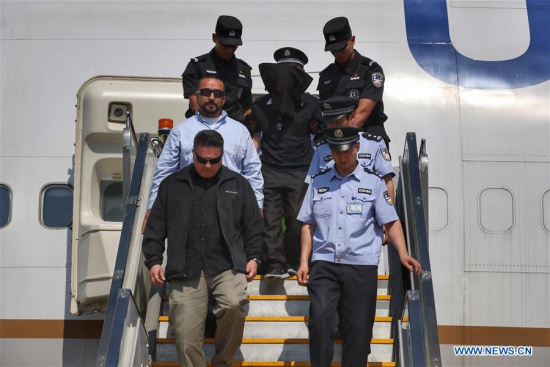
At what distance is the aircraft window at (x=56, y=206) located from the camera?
8.38 metres

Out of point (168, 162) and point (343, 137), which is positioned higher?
point (343, 137)

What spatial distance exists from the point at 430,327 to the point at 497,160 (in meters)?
3.32

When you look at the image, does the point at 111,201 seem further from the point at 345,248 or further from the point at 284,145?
the point at 345,248

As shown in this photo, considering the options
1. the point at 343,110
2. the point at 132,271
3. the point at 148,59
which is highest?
the point at 148,59

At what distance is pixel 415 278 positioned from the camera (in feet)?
20.1

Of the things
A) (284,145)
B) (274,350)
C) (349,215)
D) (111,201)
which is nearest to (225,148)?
(284,145)

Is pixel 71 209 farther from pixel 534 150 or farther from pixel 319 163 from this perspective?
pixel 534 150

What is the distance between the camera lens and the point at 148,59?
8711mm

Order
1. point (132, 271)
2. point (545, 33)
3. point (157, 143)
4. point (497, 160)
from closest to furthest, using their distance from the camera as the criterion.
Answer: point (132, 271), point (157, 143), point (497, 160), point (545, 33)

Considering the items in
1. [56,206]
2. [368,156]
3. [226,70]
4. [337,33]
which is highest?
[337,33]

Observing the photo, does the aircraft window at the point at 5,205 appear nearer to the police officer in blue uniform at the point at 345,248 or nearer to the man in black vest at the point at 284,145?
the man in black vest at the point at 284,145

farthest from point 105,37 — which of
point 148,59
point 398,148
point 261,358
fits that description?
point 261,358

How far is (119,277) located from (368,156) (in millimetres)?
2191

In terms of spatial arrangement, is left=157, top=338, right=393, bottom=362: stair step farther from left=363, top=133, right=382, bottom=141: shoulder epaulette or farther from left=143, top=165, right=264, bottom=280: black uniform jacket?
left=363, top=133, right=382, bottom=141: shoulder epaulette
